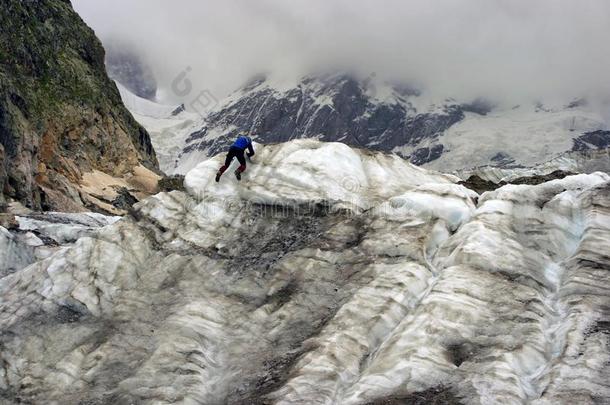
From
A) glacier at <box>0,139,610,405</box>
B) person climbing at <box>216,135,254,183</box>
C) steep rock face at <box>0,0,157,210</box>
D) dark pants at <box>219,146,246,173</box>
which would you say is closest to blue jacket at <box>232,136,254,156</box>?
person climbing at <box>216,135,254,183</box>

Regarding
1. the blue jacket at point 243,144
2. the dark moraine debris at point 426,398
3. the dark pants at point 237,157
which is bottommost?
the dark moraine debris at point 426,398

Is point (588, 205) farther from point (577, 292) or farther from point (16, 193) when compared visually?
point (16, 193)

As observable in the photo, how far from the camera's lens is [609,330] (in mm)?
12336

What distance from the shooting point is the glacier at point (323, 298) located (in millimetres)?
12383

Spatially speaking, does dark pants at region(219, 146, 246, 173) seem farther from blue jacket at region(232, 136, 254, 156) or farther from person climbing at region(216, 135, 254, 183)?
blue jacket at region(232, 136, 254, 156)

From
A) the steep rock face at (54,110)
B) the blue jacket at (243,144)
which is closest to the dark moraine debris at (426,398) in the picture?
the blue jacket at (243,144)

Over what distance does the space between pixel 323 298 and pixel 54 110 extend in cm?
5328

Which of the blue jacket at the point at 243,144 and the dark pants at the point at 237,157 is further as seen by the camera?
the blue jacket at the point at 243,144

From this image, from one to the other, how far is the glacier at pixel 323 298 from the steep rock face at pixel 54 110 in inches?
954

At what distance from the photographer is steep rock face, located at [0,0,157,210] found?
142 ft

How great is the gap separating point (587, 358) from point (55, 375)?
449 inches

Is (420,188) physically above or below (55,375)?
above

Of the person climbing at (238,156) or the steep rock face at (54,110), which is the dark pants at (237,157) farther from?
the steep rock face at (54,110)

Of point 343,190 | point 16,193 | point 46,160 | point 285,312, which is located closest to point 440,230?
point 343,190
